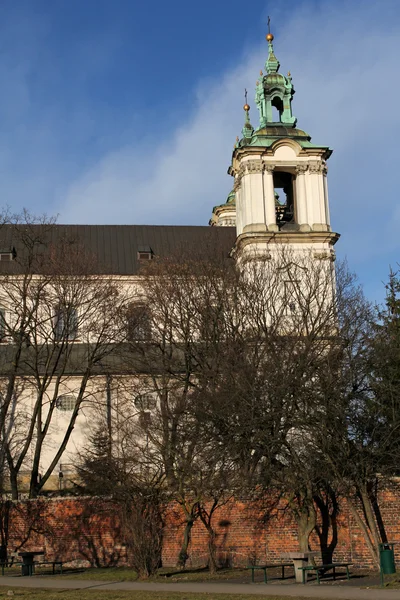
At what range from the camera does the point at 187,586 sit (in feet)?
60.6

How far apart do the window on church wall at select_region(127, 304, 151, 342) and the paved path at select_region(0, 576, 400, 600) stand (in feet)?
43.2

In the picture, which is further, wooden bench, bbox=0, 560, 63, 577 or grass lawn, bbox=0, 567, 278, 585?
wooden bench, bbox=0, 560, 63, 577

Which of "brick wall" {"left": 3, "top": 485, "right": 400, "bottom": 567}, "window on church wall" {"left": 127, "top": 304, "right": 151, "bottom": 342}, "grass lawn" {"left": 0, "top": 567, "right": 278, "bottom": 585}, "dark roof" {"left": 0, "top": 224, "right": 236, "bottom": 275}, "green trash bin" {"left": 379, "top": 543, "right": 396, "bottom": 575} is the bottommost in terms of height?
"grass lawn" {"left": 0, "top": 567, "right": 278, "bottom": 585}

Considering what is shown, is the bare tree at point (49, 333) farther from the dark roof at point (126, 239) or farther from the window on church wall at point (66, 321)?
the dark roof at point (126, 239)

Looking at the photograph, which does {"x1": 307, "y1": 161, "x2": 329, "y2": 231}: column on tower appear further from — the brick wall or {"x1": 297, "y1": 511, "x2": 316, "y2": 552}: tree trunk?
{"x1": 297, "y1": 511, "x2": 316, "y2": 552}: tree trunk

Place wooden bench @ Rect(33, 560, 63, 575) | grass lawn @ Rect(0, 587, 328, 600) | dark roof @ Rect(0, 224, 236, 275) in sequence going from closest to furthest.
A: 1. grass lawn @ Rect(0, 587, 328, 600)
2. wooden bench @ Rect(33, 560, 63, 575)
3. dark roof @ Rect(0, 224, 236, 275)

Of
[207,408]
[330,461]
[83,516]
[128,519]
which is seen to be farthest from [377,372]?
[83,516]

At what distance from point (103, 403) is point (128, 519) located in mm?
15422

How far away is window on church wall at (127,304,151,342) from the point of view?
32.8 m

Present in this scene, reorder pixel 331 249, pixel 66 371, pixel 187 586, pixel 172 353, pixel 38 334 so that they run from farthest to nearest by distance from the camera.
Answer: pixel 331 249 → pixel 66 371 → pixel 38 334 → pixel 172 353 → pixel 187 586

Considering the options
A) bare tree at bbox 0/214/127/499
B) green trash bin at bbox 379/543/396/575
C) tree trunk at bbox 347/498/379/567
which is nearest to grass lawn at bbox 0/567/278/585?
tree trunk at bbox 347/498/379/567

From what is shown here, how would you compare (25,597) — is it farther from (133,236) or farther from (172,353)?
(133,236)

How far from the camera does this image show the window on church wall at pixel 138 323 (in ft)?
108

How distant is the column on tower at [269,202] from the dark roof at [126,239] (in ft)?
8.91
